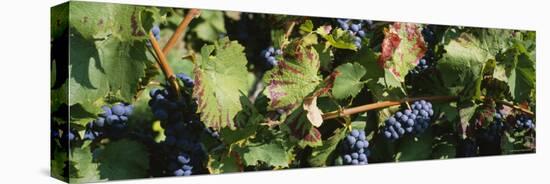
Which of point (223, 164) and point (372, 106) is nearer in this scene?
point (223, 164)

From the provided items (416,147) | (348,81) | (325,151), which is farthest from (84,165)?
(416,147)

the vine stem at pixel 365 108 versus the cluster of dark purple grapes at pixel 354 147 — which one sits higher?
the vine stem at pixel 365 108

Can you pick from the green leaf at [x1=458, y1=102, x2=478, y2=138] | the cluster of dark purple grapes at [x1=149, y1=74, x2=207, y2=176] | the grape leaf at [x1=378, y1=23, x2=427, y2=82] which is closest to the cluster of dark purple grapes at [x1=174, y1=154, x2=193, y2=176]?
the cluster of dark purple grapes at [x1=149, y1=74, x2=207, y2=176]

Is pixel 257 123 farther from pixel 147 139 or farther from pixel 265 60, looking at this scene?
pixel 147 139

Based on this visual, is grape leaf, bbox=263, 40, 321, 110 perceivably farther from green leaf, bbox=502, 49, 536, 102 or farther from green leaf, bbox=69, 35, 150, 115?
green leaf, bbox=502, 49, 536, 102

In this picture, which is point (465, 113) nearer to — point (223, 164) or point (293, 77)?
point (293, 77)

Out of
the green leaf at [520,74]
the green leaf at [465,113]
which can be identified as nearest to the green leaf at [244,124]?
the green leaf at [465,113]

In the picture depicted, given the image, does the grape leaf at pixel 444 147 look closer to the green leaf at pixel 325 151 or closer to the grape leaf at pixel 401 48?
the grape leaf at pixel 401 48
